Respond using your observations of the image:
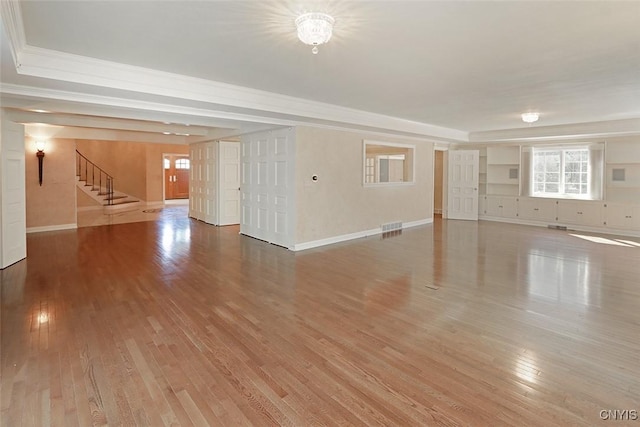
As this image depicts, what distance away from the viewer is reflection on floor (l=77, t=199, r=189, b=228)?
9461 millimetres

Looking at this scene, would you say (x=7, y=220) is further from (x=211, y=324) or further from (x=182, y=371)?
(x=182, y=371)

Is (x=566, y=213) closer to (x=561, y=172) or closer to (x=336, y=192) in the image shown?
(x=561, y=172)

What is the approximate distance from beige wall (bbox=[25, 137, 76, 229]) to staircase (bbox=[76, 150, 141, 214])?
2.92 m

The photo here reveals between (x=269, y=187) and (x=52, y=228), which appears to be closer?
(x=269, y=187)

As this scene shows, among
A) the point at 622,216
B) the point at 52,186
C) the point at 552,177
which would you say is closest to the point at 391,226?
the point at 552,177

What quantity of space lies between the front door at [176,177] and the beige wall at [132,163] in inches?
100

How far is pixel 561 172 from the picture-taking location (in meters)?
9.26

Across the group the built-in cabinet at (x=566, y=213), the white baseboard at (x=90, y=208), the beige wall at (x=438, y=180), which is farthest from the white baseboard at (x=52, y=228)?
the built-in cabinet at (x=566, y=213)

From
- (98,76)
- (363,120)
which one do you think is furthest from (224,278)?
(363,120)

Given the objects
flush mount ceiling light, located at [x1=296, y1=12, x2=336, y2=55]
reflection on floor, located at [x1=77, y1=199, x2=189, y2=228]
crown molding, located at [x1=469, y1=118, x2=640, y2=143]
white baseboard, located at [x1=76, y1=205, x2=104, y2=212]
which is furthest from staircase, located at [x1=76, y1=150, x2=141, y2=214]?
crown molding, located at [x1=469, y1=118, x2=640, y2=143]

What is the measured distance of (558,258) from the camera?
18.7ft

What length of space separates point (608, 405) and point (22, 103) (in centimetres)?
666

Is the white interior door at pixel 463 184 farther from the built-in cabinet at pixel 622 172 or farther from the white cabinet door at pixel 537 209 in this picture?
the built-in cabinet at pixel 622 172

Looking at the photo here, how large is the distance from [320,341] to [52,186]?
8228mm
